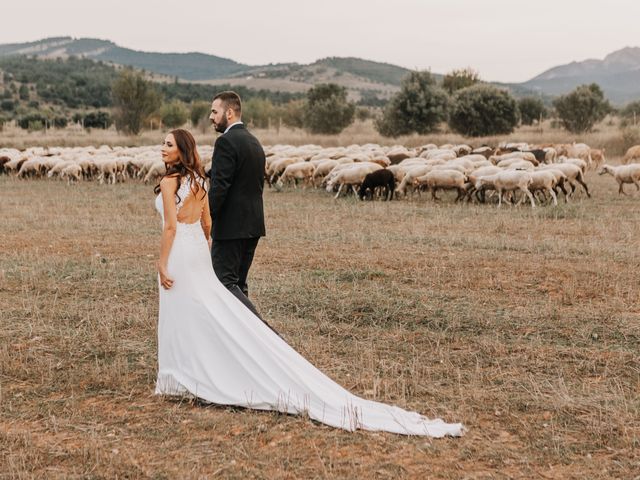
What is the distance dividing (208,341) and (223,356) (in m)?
0.16

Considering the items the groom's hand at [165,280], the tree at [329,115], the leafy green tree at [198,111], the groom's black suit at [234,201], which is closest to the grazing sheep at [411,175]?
the groom's black suit at [234,201]

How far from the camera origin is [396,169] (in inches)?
821

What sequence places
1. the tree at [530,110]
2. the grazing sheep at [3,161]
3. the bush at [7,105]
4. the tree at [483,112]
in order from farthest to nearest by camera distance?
1. the bush at [7,105]
2. the tree at [530,110]
3. the tree at [483,112]
4. the grazing sheep at [3,161]

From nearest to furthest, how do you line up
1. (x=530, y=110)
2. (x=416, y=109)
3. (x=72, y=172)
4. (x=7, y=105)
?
1. (x=72, y=172)
2. (x=416, y=109)
3. (x=530, y=110)
4. (x=7, y=105)

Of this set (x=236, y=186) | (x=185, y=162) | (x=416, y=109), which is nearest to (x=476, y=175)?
(x=236, y=186)

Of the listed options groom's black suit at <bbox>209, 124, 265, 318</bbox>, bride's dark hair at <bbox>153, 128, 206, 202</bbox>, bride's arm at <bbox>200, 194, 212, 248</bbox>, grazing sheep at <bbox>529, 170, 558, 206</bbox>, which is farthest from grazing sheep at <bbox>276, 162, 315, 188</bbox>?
bride's dark hair at <bbox>153, 128, 206, 202</bbox>

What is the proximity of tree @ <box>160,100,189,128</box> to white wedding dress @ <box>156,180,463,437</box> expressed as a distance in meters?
58.3

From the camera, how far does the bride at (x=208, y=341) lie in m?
5.04

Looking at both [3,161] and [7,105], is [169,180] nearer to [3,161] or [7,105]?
[3,161]

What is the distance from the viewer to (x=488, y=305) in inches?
312

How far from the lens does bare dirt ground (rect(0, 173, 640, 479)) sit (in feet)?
14.4

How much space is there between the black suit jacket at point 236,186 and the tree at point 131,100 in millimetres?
41233

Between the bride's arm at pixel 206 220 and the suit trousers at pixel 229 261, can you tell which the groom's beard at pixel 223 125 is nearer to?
the bride's arm at pixel 206 220

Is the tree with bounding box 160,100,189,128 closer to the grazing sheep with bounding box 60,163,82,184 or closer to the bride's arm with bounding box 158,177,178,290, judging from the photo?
the grazing sheep with bounding box 60,163,82,184
